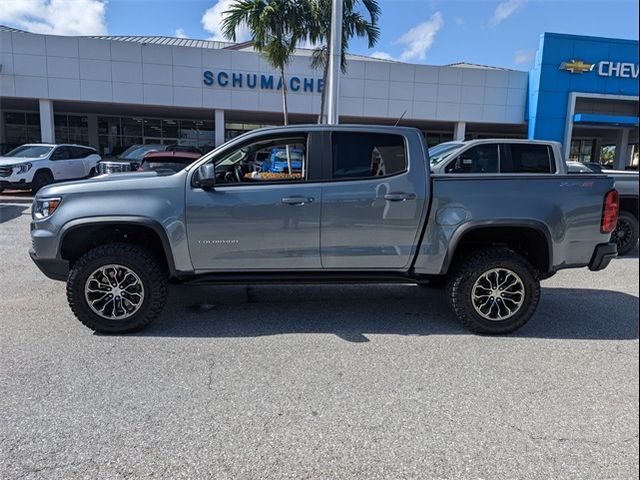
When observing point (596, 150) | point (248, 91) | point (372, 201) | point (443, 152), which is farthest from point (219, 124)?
point (596, 150)

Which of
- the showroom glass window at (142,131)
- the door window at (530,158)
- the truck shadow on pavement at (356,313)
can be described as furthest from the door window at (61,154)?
the door window at (530,158)

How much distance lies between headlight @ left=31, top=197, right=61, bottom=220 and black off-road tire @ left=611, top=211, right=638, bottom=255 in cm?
876

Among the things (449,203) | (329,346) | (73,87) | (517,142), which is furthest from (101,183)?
(73,87)

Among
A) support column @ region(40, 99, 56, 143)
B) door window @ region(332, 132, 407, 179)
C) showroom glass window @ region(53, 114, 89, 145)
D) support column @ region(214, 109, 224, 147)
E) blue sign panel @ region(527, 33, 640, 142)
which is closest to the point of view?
door window @ region(332, 132, 407, 179)

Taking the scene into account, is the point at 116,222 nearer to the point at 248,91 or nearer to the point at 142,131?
the point at 248,91

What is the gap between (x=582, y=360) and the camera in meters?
3.89

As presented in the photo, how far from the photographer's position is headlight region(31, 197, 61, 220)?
13.5ft

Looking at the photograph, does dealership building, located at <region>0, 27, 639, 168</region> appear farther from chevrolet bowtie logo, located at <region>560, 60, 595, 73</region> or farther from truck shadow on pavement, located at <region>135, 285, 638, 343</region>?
truck shadow on pavement, located at <region>135, 285, 638, 343</region>

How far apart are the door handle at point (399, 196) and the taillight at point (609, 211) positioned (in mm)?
1904

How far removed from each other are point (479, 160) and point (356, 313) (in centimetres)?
422

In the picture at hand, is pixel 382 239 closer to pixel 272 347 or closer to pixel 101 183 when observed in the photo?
pixel 272 347


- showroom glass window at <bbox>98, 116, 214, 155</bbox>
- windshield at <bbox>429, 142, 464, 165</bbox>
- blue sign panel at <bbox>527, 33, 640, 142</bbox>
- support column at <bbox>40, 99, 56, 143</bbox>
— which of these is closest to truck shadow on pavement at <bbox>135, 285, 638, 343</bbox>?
windshield at <bbox>429, 142, 464, 165</bbox>

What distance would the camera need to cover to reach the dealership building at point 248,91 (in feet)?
67.7

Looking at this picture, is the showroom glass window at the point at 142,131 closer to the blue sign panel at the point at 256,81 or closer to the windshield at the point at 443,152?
the blue sign panel at the point at 256,81
